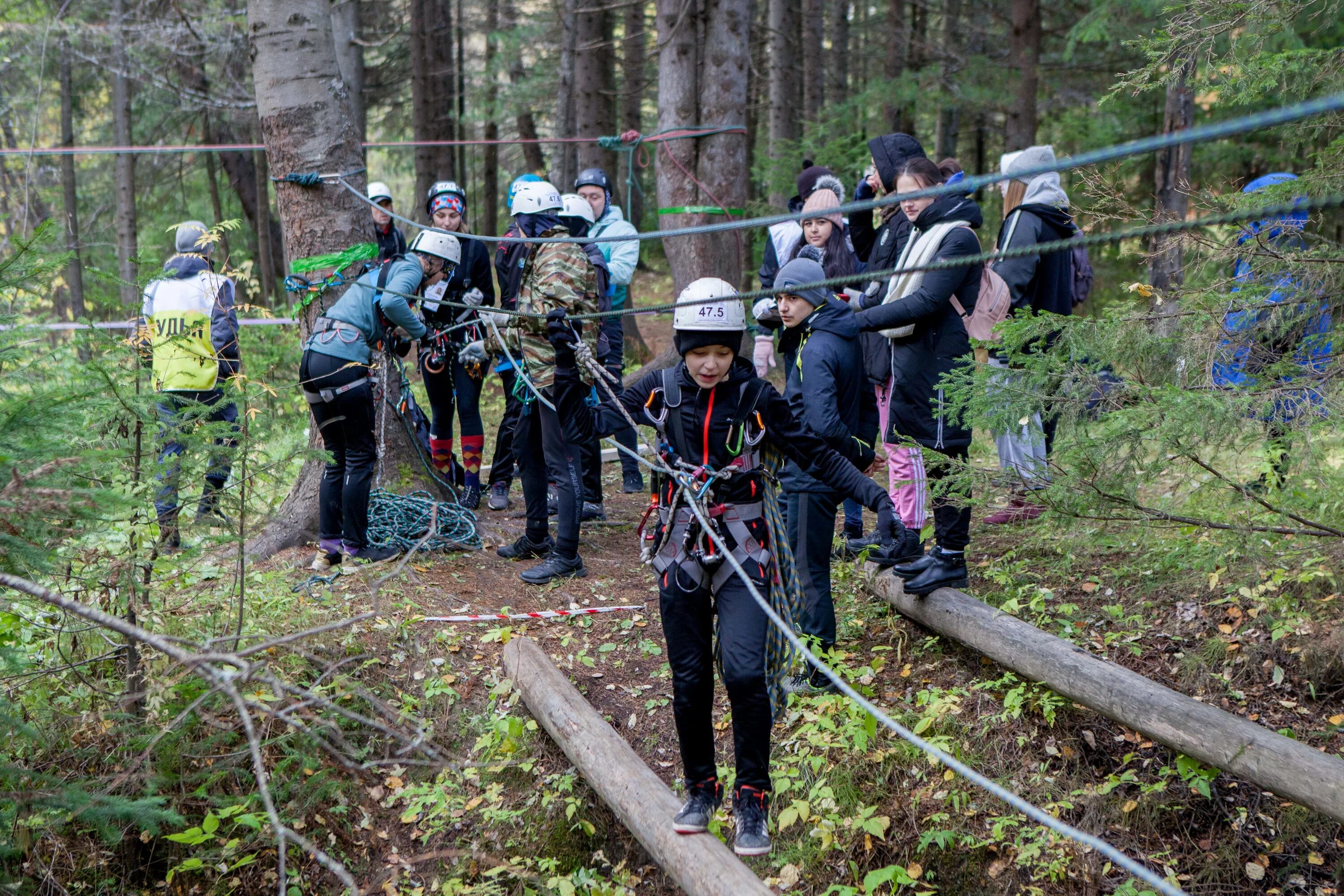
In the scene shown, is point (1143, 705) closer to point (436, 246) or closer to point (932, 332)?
point (932, 332)

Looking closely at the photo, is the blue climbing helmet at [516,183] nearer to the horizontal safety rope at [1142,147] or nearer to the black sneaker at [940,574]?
the horizontal safety rope at [1142,147]

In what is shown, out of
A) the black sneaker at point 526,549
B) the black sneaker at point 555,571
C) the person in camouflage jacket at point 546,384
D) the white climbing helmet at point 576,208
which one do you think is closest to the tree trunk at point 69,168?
the white climbing helmet at point 576,208

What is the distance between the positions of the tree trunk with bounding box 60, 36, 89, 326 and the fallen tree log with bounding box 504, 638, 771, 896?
13.8 m

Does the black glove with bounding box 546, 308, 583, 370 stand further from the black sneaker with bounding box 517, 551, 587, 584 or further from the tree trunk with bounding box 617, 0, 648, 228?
the tree trunk with bounding box 617, 0, 648, 228

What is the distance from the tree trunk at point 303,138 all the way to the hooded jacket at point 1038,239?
430cm

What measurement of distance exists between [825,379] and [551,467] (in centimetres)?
221

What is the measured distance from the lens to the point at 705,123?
874 cm

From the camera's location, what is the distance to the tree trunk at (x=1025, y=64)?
1274 cm

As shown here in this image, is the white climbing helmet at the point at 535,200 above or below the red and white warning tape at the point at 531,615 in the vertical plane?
above

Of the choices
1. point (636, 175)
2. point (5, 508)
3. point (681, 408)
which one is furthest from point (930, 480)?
point (636, 175)

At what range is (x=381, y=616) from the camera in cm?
586

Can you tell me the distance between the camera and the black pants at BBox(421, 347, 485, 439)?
303 inches

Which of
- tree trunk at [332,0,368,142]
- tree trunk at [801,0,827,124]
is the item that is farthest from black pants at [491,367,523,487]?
tree trunk at [801,0,827,124]

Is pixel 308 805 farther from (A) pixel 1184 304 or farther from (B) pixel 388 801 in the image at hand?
(A) pixel 1184 304
